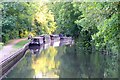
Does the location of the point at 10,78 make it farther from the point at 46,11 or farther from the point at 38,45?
the point at 46,11

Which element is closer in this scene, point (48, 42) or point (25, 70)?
point (25, 70)

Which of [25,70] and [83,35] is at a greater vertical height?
[83,35]

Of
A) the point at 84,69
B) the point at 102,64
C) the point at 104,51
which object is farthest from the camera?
the point at 104,51

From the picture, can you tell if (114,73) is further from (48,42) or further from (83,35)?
(48,42)

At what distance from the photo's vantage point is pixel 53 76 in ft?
42.8

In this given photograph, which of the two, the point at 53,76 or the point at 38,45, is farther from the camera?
the point at 38,45

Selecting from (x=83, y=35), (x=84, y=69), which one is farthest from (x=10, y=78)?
(x=83, y=35)

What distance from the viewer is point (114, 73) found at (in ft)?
43.4

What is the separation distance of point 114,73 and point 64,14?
13743 mm

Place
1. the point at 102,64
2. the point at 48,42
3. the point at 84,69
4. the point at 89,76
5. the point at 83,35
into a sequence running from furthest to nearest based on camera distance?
the point at 48,42, the point at 83,35, the point at 102,64, the point at 84,69, the point at 89,76

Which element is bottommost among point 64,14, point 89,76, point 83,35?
point 89,76

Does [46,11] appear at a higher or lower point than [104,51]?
higher

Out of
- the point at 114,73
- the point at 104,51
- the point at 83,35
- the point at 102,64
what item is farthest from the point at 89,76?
the point at 83,35

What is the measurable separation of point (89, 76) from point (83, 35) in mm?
11347
